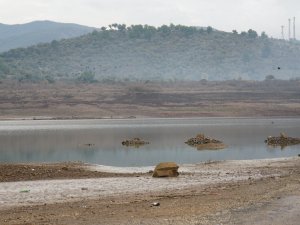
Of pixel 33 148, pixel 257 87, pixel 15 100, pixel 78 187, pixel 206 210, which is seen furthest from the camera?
pixel 257 87

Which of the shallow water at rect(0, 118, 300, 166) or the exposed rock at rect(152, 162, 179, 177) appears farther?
the shallow water at rect(0, 118, 300, 166)

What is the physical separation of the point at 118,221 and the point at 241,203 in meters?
5.04

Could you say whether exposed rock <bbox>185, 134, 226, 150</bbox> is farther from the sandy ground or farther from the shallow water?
the sandy ground

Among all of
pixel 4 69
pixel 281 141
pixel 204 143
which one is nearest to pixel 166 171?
pixel 204 143

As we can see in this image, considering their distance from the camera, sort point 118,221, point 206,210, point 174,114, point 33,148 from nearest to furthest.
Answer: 1. point 118,221
2. point 206,210
3. point 33,148
4. point 174,114

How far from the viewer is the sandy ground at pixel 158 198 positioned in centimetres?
1741

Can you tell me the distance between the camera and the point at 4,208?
20.5m

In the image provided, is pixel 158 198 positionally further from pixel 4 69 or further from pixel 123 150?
pixel 4 69

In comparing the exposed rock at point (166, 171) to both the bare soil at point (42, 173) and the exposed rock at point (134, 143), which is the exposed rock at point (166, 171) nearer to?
the bare soil at point (42, 173)

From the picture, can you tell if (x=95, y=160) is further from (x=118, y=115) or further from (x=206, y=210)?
(x=118, y=115)

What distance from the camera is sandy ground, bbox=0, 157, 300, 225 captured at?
685 inches

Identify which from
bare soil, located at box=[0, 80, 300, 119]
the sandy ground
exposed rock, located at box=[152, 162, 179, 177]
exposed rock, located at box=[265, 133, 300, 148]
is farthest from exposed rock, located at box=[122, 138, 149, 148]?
bare soil, located at box=[0, 80, 300, 119]

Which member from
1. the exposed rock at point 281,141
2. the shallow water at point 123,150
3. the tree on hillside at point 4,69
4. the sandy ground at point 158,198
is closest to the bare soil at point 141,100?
the tree on hillside at point 4,69

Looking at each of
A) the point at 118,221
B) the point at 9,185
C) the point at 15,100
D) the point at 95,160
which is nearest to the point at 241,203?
the point at 118,221
